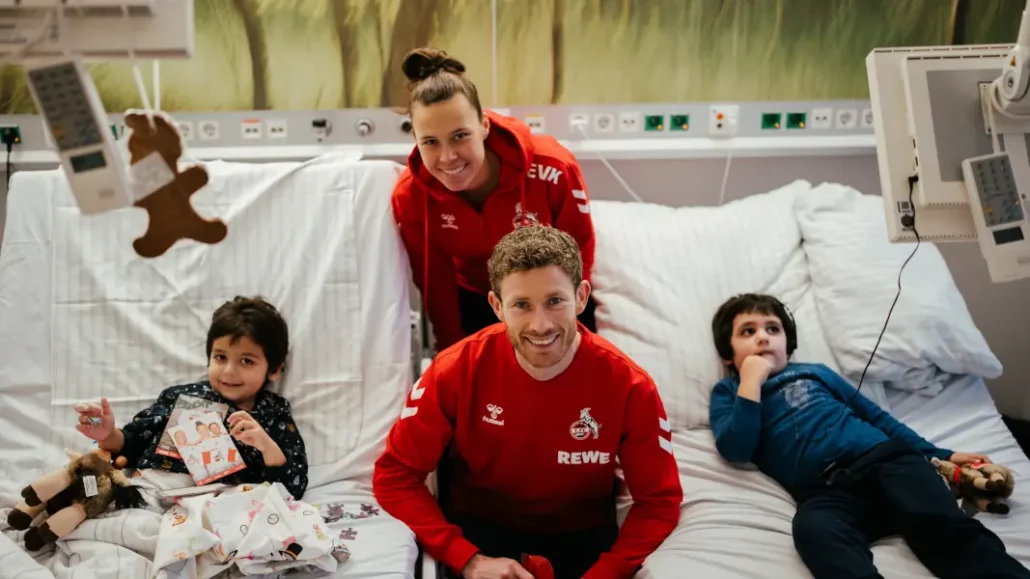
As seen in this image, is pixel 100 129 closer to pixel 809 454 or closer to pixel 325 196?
pixel 325 196

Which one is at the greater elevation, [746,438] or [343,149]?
[343,149]

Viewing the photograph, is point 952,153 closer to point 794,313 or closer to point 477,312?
point 794,313

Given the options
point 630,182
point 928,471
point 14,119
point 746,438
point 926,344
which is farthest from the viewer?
point 630,182

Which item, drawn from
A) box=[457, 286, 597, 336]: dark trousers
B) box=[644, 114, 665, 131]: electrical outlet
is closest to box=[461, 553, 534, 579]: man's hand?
box=[457, 286, 597, 336]: dark trousers

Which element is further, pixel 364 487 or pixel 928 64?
pixel 364 487

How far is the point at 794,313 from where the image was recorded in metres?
2.07

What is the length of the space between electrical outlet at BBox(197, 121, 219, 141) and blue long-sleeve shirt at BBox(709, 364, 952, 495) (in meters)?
1.58

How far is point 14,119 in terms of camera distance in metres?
2.31

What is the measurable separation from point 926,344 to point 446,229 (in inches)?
45.9

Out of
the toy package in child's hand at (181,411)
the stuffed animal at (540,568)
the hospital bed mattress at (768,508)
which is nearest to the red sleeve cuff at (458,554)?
the stuffed animal at (540,568)

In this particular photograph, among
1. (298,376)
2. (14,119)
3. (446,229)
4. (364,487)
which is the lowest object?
(364,487)

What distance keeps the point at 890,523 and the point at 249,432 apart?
1284 mm

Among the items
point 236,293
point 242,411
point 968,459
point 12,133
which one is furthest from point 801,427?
point 12,133

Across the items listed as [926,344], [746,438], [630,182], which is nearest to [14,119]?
[630,182]
